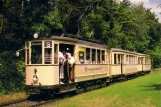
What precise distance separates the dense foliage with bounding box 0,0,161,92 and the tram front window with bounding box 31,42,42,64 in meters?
0.67

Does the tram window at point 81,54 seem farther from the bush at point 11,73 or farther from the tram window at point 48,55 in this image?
the bush at point 11,73

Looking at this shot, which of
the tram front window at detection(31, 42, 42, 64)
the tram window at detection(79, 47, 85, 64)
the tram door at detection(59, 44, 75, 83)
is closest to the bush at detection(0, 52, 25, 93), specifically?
the tram front window at detection(31, 42, 42, 64)

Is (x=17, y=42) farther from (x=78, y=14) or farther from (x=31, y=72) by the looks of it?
(x=78, y=14)

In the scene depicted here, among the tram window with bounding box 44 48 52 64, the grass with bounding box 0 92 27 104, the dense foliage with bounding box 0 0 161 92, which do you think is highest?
the dense foliage with bounding box 0 0 161 92

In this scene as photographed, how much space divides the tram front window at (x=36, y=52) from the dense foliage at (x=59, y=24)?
0.67 metres

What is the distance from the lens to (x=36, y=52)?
57.5 feet

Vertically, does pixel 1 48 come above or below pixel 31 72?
above

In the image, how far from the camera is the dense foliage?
Result: 70.3 feet

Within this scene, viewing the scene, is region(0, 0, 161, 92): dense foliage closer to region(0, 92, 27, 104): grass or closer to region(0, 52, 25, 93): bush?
region(0, 52, 25, 93): bush

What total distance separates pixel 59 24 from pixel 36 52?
11.3 m

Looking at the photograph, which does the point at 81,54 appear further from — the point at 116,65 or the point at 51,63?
the point at 116,65

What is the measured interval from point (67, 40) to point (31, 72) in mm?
2634

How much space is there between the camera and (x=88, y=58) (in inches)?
840

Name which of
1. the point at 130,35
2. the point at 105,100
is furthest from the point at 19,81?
the point at 130,35
